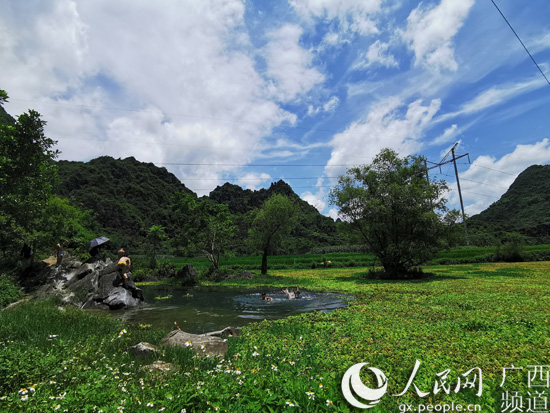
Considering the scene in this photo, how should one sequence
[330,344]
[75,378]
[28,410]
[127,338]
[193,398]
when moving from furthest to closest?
1. [127,338]
2. [330,344]
3. [75,378]
4. [193,398]
5. [28,410]

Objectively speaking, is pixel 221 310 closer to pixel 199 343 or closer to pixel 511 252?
pixel 199 343

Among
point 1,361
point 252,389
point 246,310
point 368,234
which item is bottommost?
point 246,310

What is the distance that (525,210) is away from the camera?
81.7m

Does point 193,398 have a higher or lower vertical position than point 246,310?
higher

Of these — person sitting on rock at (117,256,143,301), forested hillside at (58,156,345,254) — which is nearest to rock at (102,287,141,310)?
person sitting on rock at (117,256,143,301)

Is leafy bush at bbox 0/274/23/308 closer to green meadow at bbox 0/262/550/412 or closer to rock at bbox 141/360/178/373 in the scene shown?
green meadow at bbox 0/262/550/412

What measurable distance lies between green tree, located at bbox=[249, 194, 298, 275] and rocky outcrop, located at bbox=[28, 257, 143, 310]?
14.3m

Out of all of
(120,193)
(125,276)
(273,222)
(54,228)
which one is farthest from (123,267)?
(120,193)

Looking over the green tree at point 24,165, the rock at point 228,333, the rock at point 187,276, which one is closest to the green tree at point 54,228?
the green tree at point 24,165

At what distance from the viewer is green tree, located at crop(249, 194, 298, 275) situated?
95.1 ft

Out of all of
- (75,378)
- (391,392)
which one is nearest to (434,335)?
(391,392)

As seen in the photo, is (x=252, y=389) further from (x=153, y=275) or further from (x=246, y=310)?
(x=153, y=275)

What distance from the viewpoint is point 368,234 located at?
80.1 ft

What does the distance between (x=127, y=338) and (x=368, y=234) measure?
20.8 meters
